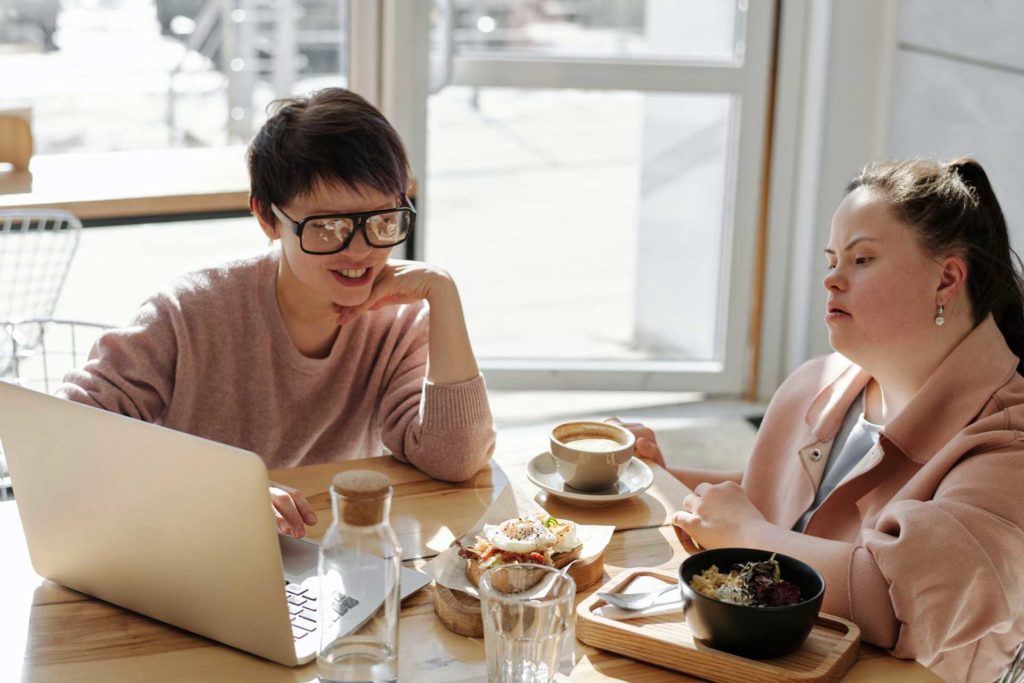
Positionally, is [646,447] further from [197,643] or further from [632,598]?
[197,643]

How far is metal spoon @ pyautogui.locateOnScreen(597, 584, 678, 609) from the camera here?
1.25m

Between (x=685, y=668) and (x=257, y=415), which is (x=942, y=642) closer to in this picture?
(x=685, y=668)

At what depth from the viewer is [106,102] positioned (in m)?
3.56

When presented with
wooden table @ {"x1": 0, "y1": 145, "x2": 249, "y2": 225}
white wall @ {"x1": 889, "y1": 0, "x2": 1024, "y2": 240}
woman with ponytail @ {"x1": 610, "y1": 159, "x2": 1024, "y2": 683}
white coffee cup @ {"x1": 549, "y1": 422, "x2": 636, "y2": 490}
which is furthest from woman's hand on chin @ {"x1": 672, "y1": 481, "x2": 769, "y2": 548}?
white wall @ {"x1": 889, "y1": 0, "x2": 1024, "y2": 240}

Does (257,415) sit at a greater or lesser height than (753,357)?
greater

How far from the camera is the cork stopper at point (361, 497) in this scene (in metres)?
1.02

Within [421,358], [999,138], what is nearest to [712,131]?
Answer: [999,138]

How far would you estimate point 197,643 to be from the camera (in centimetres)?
121

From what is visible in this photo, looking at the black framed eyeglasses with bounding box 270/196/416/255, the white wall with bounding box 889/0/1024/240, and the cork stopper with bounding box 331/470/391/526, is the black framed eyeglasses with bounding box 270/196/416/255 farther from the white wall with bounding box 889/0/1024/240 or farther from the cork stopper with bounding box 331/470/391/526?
the white wall with bounding box 889/0/1024/240

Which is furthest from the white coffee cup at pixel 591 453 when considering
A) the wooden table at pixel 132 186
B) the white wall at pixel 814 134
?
the white wall at pixel 814 134

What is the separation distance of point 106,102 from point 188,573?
8.80 feet

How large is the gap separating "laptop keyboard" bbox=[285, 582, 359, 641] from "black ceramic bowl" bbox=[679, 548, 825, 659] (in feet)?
1.07

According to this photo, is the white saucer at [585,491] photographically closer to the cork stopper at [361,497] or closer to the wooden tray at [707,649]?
the wooden tray at [707,649]

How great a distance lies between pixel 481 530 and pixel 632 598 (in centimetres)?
20
